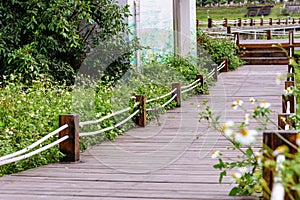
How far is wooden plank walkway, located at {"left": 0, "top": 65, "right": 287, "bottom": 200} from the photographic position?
4711 millimetres

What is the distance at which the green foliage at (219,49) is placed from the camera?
53.8 feet

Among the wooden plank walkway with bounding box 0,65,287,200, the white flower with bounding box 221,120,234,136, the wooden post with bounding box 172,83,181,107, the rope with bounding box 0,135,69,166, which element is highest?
the white flower with bounding box 221,120,234,136

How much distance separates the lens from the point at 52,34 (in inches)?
374

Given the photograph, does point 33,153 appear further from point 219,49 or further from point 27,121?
point 219,49

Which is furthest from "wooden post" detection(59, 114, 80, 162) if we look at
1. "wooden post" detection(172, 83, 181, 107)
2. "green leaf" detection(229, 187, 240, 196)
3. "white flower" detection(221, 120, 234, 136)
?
"wooden post" detection(172, 83, 181, 107)

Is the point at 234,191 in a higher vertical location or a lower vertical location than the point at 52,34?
lower

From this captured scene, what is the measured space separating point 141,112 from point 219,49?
29.6 feet

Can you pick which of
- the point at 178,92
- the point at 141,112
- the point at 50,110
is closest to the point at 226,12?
the point at 178,92

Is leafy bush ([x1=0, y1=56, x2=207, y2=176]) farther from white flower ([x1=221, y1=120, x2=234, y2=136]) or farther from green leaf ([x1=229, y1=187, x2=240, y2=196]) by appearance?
white flower ([x1=221, y1=120, x2=234, y2=136])

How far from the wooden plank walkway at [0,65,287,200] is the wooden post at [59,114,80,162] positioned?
10 cm

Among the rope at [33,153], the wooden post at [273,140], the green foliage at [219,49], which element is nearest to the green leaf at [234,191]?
the wooden post at [273,140]

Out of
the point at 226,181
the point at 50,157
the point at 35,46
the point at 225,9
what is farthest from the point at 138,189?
the point at 225,9

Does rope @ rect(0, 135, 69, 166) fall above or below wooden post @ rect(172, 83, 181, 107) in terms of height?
below

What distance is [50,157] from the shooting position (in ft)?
19.2
